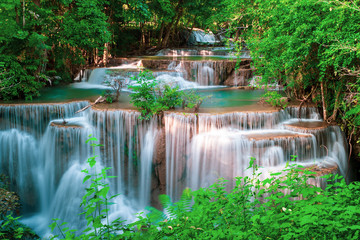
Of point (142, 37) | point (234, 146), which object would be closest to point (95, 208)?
point (234, 146)

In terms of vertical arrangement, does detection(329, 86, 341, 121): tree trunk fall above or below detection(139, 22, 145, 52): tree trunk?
below

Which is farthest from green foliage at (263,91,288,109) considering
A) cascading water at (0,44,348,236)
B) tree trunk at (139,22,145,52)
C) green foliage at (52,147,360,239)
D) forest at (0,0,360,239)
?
tree trunk at (139,22,145,52)

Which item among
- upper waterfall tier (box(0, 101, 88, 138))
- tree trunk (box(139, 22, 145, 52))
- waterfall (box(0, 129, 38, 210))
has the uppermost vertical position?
tree trunk (box(139, 22, 145, 52))

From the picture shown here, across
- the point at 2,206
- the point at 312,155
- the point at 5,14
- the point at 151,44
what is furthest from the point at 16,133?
the point at 151,44

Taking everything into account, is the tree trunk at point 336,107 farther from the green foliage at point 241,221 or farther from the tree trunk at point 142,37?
the tree trunk at point 142,37

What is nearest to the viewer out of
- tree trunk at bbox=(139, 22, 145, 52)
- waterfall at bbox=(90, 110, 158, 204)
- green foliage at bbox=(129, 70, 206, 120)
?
green foliage at bbox=(129, 70, 206, 120)

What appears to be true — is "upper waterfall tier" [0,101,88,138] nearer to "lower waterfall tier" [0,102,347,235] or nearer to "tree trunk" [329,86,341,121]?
"lower waterfall tier" [0,102,347,235]

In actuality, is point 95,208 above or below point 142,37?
below

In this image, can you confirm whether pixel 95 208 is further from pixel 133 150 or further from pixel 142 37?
pixel 142 37

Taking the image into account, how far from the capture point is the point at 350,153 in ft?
28.2

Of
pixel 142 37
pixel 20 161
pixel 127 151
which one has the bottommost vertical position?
pixel 20 161

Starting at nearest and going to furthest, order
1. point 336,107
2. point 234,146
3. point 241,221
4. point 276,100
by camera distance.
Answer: point 241,221 < point 234,146 < point 336,107 < point 276,100

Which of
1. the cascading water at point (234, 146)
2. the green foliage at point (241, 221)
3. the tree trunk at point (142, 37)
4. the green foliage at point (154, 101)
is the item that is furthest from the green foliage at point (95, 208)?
the tree trunk at point (142, 37)

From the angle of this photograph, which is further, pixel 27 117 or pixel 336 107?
pixel 27 117
